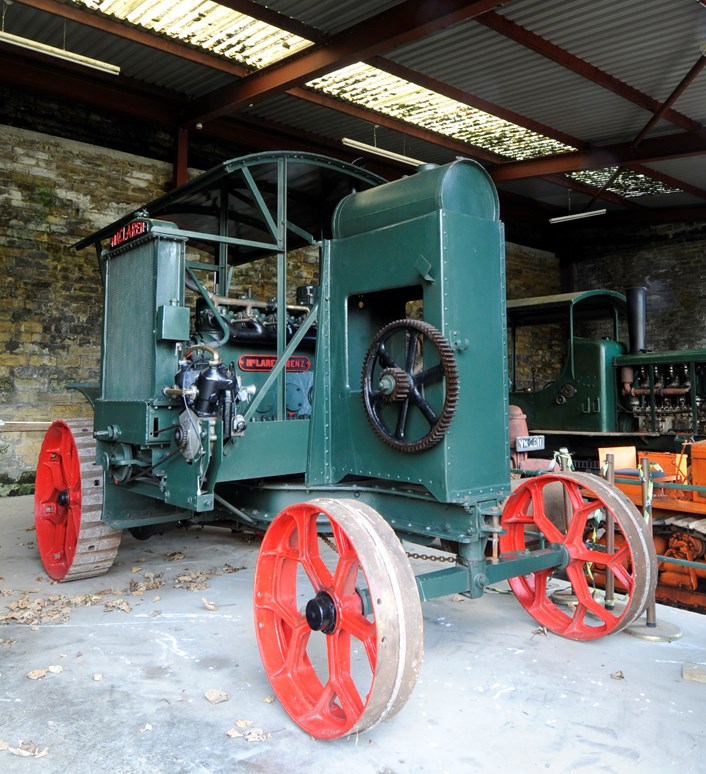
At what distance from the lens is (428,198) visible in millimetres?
2580

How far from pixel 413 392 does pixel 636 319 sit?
5805mm

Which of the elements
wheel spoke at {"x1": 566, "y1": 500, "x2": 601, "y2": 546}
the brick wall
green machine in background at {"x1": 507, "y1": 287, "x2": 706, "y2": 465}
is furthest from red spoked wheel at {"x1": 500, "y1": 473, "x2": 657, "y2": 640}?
the brick wall

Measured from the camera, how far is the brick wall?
287 inches

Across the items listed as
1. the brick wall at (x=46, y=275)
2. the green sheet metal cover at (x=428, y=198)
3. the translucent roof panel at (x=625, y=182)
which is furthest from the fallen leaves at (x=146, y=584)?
the translucent roof panel at (x=625, y=182)

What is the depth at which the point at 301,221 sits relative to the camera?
4398 mm

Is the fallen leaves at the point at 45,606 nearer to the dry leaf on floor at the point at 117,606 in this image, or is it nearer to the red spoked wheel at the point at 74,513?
the dry leaf on floor at the point at 117,606

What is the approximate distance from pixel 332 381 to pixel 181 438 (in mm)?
713

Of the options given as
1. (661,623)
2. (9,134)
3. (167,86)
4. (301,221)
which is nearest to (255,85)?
(167,86)

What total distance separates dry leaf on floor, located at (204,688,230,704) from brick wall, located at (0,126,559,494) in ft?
19.0

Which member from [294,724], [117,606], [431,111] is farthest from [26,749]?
[431,111]

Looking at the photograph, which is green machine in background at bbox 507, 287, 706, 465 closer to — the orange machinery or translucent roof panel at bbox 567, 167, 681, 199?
the orange machinery

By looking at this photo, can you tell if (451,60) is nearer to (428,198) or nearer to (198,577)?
(428,198)

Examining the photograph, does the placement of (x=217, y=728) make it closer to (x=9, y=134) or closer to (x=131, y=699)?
(x=131, y=699)

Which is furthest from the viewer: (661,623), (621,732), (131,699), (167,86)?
(167,86)
